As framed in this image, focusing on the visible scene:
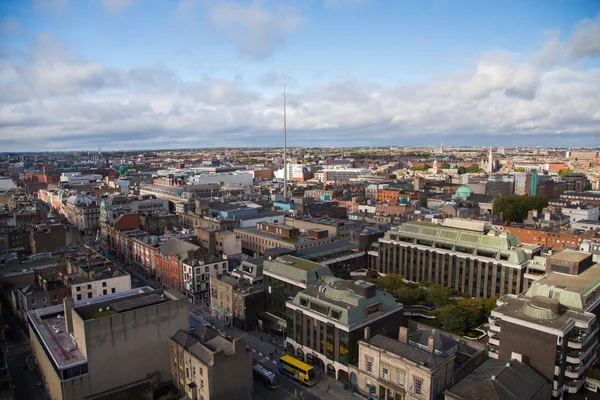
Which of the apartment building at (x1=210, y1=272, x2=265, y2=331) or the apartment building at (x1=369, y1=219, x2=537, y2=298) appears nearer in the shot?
the apartment building at (x1=210, y1=272, x2=265, y2=331)

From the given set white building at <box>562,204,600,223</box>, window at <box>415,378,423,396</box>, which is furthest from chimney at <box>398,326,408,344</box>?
white building at <box>562,204,600,223</box>

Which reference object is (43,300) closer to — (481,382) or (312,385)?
(312,385)

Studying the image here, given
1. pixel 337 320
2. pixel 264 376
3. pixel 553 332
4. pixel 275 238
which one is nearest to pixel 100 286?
pixel 264 376

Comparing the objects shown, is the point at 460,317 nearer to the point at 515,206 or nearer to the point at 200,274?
the point at 200,274

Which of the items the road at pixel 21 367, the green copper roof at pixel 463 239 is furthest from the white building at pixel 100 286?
the green copper roof at pixel 463 239

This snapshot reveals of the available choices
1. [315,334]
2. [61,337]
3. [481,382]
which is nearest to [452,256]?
[315,334]

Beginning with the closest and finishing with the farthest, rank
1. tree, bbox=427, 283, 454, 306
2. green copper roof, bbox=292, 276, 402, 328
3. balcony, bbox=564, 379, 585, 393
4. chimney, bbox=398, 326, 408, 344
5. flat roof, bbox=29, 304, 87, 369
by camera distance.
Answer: flat roof, bbox=29, 304, 87, 369
chimney, bbox=398, 326, 408, 344
balcony, bbox=564, 379, 585, 393
green copper roof, bbox=292, 276, 402, 328
tree, bbox=427, 283, 454, 306

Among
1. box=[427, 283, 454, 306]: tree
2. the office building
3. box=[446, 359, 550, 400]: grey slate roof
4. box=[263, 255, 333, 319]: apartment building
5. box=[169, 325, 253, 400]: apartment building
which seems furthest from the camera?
box=[427, 283, 454, 306]: tree

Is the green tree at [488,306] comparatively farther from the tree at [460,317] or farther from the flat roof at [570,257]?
the flat roof at [570,257]

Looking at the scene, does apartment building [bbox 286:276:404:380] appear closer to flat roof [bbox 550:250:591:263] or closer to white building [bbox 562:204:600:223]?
flat roof [bbox 550:250:591:263]
